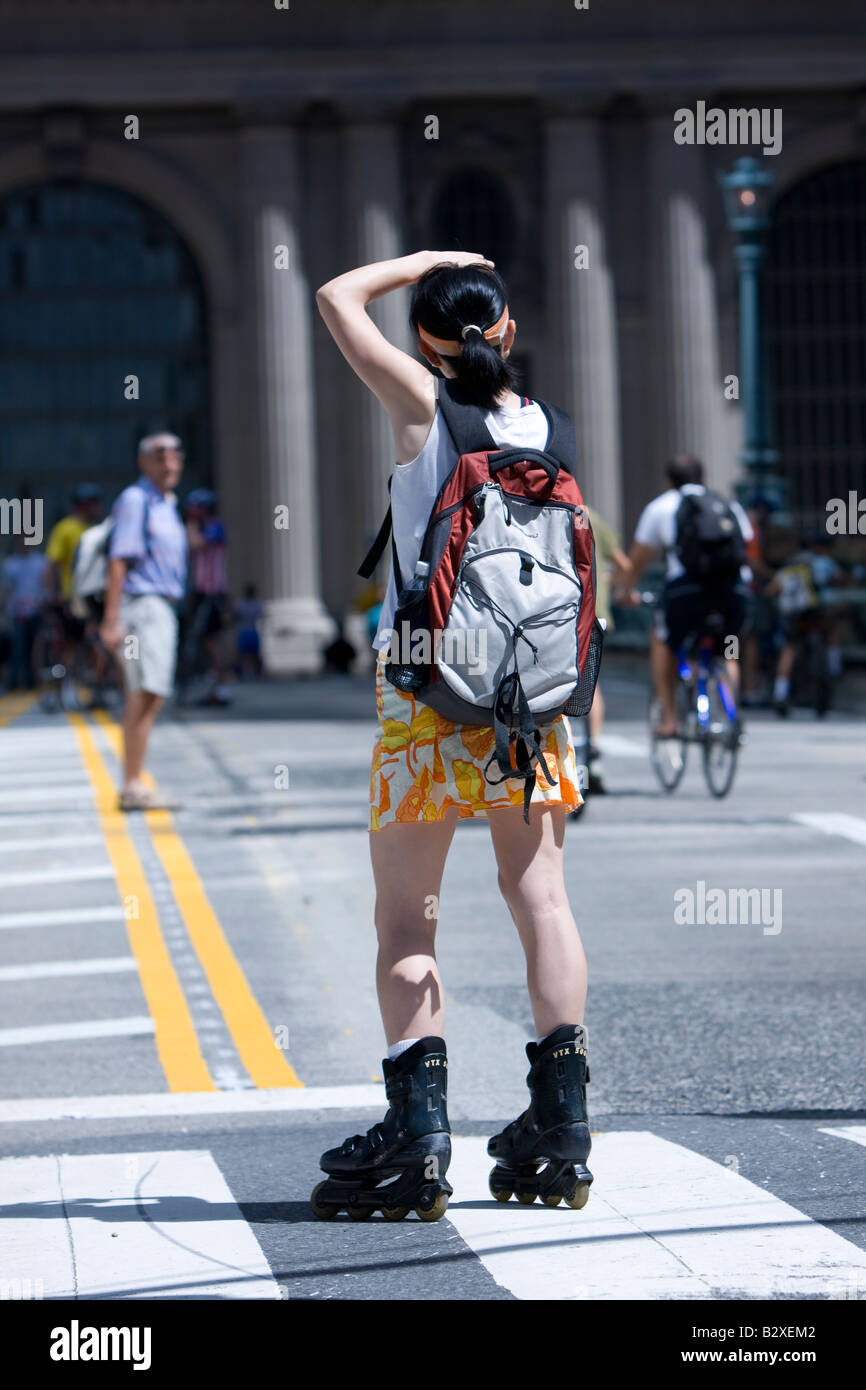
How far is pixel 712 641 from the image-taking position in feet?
46.4

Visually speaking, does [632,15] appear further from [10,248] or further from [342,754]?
[342,754]

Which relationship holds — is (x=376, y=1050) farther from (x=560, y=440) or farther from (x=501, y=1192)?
(x=560, y=440)

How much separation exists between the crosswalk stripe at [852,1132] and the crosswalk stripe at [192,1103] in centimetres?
126

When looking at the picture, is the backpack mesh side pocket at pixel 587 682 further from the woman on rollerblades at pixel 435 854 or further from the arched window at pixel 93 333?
the arched window at pixel 93 333

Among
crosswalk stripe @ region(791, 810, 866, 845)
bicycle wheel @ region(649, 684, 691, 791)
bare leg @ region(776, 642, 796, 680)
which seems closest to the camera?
crosswalk stripe @ region(791, 810, 866, 845)

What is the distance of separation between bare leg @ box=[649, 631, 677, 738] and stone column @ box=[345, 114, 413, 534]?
1093 inches

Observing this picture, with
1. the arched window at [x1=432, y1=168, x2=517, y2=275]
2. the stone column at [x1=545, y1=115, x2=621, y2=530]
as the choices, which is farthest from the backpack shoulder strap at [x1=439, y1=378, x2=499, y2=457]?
the arched window at [x1=432, y1=168, x2=517, y2=275]

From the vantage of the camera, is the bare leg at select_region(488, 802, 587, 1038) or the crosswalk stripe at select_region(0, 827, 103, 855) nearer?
the bare leg at select_region(488, 802, 587, 1038)

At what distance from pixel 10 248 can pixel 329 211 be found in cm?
574

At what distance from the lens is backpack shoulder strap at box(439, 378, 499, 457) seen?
517 centimetres

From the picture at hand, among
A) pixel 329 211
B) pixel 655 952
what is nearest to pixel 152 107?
pixel 329 211

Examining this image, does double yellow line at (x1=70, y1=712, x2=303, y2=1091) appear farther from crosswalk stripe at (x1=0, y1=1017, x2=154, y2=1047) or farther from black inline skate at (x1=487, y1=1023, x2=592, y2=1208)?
black inline skate at (x1=487, y1=1023, x2=592, y2=1208)
